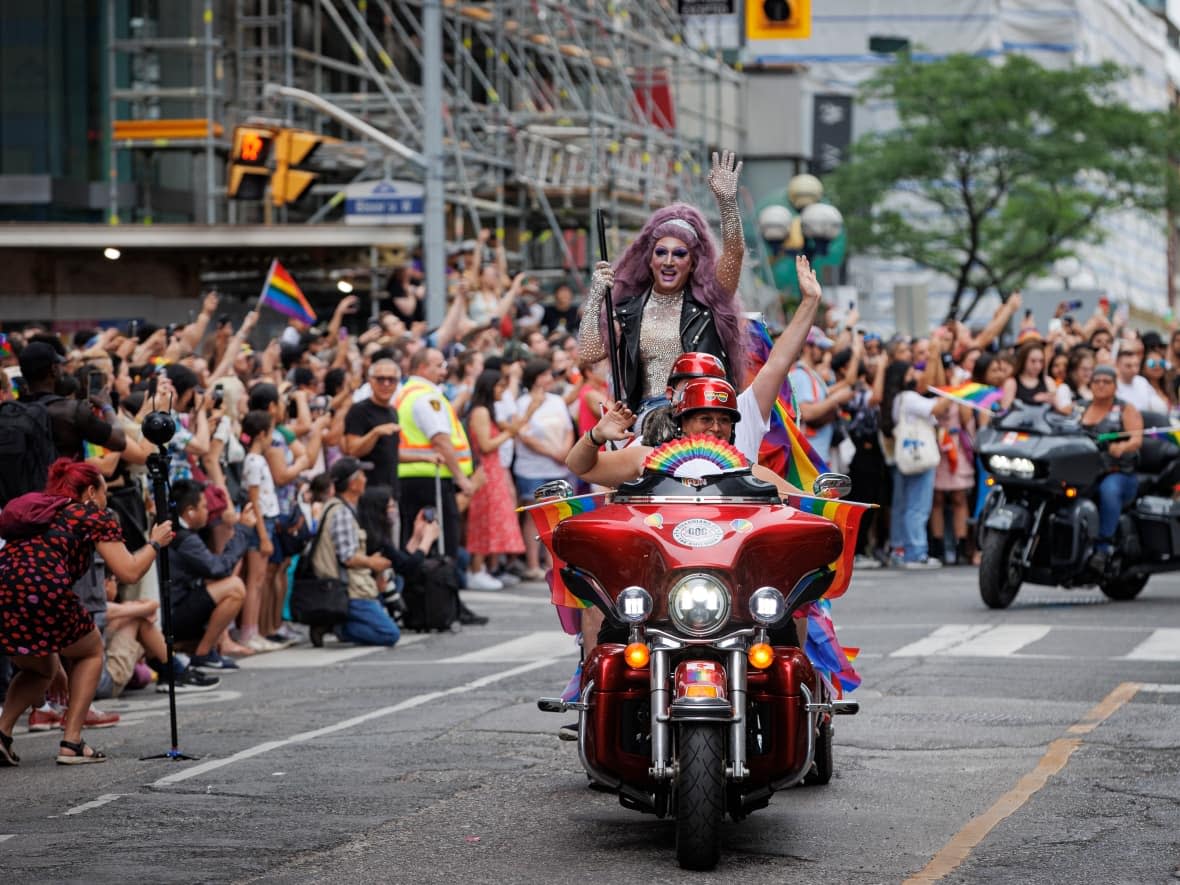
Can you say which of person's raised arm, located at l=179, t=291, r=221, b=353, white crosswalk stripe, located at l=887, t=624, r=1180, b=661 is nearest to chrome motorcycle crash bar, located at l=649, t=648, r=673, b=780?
white crosswalk stripe, located at l=887, t=624, r=1180, b=661

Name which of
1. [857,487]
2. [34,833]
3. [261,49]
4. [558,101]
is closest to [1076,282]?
[558,101]

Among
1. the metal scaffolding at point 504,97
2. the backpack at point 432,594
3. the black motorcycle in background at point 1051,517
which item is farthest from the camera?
the metal scaffolding at point 504,97

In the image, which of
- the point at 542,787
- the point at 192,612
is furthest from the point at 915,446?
the point at 542,787

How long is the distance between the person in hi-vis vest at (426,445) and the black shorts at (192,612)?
3905mm

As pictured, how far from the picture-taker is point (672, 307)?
9102 millimetres

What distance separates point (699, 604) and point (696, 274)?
2.09 meters

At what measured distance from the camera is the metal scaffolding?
33.2 metres

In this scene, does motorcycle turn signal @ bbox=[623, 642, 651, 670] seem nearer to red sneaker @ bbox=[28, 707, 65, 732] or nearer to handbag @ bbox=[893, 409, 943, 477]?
red sneaker @ bbox=[28, 707, 65, 732]

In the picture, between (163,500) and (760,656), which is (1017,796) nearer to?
(760,656)

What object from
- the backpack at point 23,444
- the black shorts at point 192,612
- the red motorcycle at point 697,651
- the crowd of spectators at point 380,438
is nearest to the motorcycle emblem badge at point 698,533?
the red motorcycle at point 697,651

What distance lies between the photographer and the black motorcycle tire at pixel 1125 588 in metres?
17.3

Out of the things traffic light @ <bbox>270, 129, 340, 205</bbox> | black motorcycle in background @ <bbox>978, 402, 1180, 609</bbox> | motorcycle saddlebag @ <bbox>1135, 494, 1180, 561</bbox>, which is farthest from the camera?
traffic light @ <bbox>270, 129, 340, 205</bbox>

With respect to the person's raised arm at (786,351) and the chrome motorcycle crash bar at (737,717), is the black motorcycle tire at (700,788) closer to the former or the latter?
the chrome motorcycle crash bar at (737,717)

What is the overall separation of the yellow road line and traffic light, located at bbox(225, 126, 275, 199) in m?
18.1
